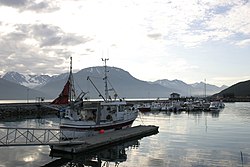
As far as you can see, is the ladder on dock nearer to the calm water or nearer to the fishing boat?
the calm water

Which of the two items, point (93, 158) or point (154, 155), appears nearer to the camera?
point (93, 158)

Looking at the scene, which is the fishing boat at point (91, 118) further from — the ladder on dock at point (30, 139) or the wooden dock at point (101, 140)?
the wooden dock at point (101, 140)

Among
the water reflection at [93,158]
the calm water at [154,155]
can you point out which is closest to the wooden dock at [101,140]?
the water reflection at [93,158]

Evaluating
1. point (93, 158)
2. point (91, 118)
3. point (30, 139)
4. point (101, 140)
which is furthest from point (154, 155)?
point (30, 139)

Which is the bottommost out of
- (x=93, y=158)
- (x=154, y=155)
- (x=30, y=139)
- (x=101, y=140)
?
(x=93, y=158)

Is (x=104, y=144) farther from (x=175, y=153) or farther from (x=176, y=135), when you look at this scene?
(x=176, y=135)

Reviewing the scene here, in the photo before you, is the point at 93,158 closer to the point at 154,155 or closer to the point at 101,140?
the point at 101,140

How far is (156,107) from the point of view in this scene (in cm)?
9394

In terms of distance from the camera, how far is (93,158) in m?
25.0

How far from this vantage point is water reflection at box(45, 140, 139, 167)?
23.4 metres

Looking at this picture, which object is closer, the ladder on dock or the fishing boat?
the ladder on dock

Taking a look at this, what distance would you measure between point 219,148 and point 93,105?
14.6 meters

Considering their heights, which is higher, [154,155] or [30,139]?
[30,139]

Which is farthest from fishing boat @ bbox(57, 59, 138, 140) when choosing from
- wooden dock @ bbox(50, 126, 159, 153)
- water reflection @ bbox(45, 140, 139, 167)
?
water reflection @ bbox(45, 140, 139, 167)
